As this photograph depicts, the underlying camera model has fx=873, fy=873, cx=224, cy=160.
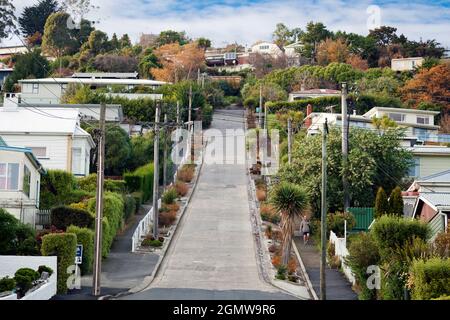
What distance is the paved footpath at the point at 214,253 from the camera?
2762 centimetres

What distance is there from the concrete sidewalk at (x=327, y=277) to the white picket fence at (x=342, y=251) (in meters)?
0.22

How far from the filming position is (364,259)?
27.3 metres

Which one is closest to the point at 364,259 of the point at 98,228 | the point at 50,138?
the point at 98,228

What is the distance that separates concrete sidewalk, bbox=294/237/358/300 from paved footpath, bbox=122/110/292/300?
1.98 metres

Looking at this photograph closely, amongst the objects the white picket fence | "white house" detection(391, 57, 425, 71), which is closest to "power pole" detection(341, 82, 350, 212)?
the white picket fence

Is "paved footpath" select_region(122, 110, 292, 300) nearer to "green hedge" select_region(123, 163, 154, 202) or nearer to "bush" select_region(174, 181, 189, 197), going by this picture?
"bush" select_region(174, 181, 189, 197)

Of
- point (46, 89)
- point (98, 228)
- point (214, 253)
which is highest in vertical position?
point (46, 89)

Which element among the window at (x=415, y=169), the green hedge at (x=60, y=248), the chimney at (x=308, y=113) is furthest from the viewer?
the chimney at (x=308, y=113)

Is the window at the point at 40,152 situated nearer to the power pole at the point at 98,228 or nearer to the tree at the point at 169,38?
the power pole at the point at 98,228

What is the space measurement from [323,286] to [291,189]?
6.14 m

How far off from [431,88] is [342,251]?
188 feet

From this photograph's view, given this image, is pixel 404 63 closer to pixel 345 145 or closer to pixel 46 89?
pixel 46 89

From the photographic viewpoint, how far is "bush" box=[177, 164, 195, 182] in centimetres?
5781

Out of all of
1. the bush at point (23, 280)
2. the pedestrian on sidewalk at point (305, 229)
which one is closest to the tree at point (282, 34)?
the pedestrian on sidewalk at point (305, 229)
